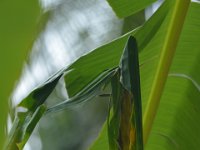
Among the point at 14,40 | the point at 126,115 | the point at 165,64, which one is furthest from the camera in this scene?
the point at 165,64

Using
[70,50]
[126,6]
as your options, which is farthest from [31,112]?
[70,50]

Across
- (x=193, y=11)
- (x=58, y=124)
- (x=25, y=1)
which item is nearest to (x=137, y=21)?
(x=58, y=124)

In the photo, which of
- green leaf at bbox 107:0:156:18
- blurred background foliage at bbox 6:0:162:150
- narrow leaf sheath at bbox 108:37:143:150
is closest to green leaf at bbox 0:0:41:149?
narrow leaf sheath at bbox 108:37:143:150

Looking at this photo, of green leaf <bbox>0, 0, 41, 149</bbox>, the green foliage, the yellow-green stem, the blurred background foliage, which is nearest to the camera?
green leaf <bbox>0, 0, 41, 149</bbox>

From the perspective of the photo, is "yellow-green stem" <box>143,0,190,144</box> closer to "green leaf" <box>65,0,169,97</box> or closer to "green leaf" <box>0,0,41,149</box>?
"green leaf" <box>65,0,169,97</box>

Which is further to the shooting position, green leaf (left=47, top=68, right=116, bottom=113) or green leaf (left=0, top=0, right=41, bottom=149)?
green leaf (left=47, top=68, right=116, bottom=113)

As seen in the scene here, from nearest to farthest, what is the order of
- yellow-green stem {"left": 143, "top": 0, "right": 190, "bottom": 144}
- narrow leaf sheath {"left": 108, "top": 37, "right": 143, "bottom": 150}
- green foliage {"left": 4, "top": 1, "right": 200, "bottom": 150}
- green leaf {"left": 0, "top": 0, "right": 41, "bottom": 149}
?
green leaf {"left": 0, "top": 0, "right": 41, "bottom": 149}, narrow leaf sheath {"left": 108, "top": 37, "right": 143, "bottom": 150}, yellow-green stem {"left": 143, "top": 0, "right": 190, "bottom": 144}, green foliage {"left": 4, "top": 1, "right": 200, "bottom": 150}

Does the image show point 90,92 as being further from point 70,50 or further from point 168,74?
point 70,50

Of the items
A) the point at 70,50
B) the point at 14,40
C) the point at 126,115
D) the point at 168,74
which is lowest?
the point at 70,50

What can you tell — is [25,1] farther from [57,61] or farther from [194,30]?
[57,61]
